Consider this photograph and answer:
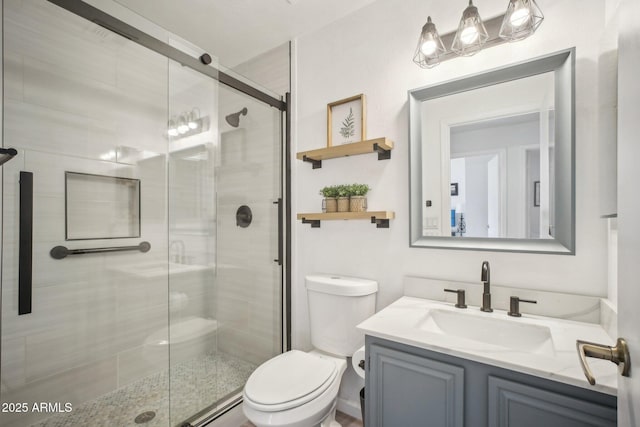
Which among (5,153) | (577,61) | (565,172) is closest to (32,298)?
(5,153)

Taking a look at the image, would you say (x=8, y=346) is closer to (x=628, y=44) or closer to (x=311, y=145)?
(x=311, y=145)

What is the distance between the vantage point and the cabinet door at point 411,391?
972 millimetres

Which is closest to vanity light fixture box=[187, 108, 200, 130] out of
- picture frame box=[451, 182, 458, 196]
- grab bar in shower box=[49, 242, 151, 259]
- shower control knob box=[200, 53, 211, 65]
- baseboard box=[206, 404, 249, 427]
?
shower control knob box=[200, 53, 211, 65]

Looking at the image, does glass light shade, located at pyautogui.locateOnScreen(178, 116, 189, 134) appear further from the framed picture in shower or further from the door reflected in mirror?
the door reflected in mirror

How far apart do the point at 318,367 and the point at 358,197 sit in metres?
0.89

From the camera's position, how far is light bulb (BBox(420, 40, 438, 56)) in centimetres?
139

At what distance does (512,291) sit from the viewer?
1296mm

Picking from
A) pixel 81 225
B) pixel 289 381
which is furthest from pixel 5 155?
pixel 289 381

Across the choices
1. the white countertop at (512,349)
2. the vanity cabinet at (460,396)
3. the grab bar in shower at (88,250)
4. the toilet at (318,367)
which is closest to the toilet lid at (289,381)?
the toilet at (318,367)

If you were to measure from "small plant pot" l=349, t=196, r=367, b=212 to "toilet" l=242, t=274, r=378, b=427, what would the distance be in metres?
0.40

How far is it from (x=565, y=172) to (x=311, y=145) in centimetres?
134

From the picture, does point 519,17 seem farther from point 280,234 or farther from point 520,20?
point 280,234

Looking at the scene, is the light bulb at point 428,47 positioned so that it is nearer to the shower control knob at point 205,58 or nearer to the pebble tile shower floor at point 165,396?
the shower control knob at point 205,58

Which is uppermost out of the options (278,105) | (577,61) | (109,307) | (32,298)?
(278,105)
